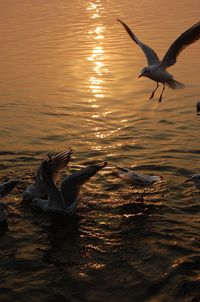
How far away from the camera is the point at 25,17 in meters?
31.9

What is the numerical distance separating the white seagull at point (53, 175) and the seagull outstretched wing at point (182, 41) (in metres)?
3.46

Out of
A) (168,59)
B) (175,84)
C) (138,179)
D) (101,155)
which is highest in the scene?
(168,59)

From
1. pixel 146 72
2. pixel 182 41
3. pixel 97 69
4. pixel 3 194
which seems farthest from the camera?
pixel 97 69

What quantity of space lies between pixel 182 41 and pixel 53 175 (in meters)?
4.28

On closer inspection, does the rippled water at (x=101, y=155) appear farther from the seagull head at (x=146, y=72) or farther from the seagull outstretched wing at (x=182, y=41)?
the seagull outstretched wing at (x=182, y=41)

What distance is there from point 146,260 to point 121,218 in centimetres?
170

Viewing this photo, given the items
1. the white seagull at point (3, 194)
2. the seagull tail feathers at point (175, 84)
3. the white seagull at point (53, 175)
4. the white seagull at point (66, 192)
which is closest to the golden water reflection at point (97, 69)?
the seagull tail feathers at point (175, 84)

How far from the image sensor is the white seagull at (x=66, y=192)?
37.1 ft

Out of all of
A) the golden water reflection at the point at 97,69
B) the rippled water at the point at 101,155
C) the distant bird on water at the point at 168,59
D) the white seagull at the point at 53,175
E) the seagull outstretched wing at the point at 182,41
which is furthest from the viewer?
the golden water reflection at the point at 97,69

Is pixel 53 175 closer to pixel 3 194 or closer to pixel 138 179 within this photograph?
pixel 3 194

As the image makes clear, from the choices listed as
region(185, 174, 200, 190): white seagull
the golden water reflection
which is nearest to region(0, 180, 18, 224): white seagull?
region(185, 174, 200, 190): white seagull

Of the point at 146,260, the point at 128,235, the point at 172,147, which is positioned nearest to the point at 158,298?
the point at 146,260

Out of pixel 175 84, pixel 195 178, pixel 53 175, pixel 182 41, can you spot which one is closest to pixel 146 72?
pixel 175 84

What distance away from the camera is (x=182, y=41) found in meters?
13.4
